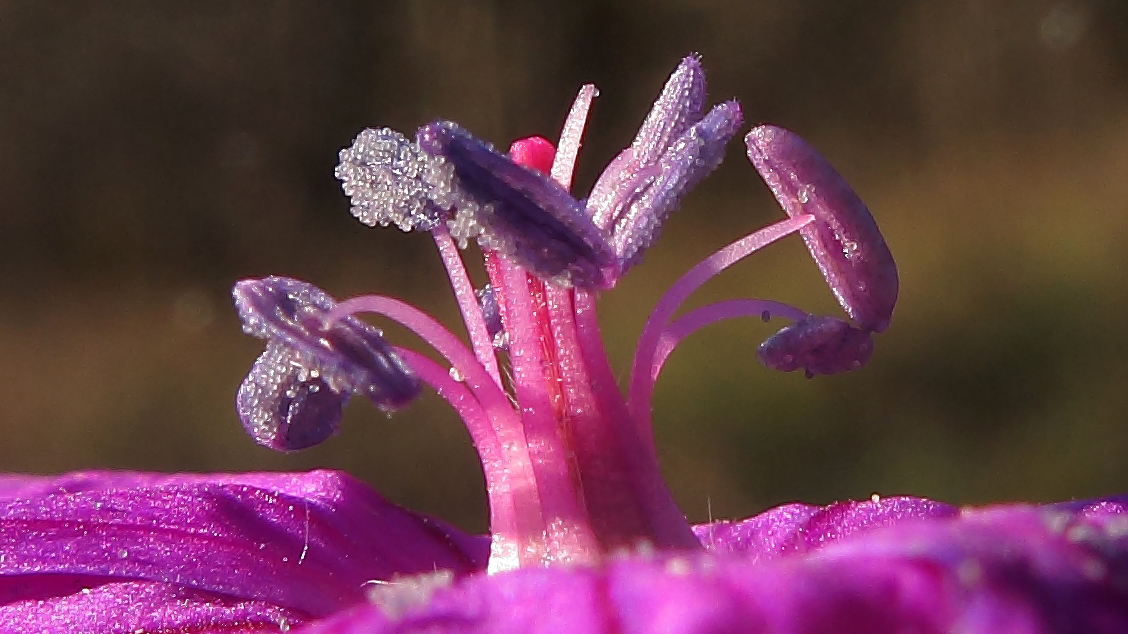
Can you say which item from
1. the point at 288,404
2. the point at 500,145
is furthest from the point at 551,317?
the point at 500,145

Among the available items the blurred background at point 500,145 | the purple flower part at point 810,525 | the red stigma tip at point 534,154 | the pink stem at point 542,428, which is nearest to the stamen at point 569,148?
the red stigma tip at point 534,154

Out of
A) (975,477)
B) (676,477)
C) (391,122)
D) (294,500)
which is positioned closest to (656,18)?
(391,122)

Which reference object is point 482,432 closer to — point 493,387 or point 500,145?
point 493,387

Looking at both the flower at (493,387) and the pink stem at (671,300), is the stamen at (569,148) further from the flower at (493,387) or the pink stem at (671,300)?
the pink stem at (671,300)

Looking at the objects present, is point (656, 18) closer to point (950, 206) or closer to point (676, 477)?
point (950, 206)

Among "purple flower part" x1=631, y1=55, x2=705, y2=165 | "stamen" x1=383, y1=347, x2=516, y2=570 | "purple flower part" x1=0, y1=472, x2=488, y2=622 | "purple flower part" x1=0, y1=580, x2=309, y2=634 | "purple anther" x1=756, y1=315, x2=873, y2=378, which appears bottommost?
"purple flower part" x1=0, y1=580, x2=309, y2=634

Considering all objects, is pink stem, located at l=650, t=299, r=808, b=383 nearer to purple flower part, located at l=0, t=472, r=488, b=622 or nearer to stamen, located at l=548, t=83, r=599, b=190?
stamen, located at l=548, t=83, r=599, b=190

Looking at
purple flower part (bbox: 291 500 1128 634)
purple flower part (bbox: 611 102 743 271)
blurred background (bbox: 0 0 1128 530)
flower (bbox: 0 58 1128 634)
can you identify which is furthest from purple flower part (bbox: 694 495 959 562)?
blurred background (bbox: 0 0 1128 530)
